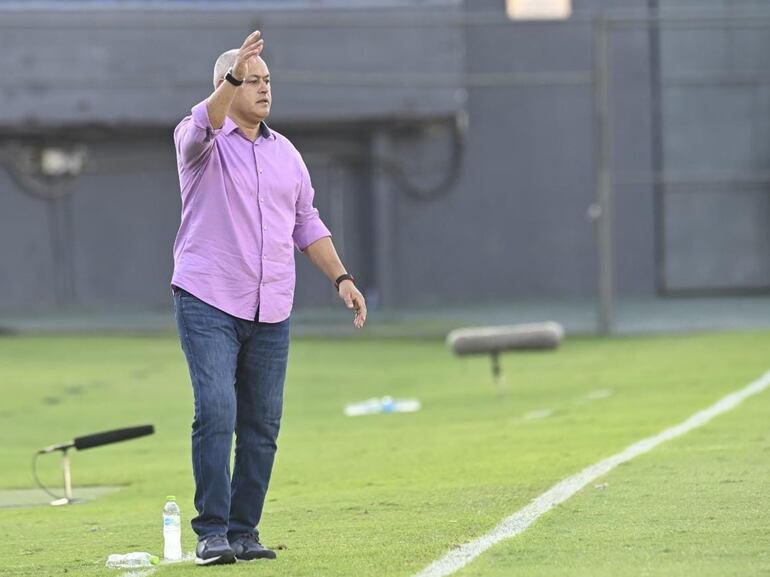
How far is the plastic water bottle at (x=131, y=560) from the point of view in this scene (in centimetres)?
740

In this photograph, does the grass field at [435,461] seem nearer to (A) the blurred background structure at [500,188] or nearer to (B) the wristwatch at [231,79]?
(B) the wristwatch at [231,79]

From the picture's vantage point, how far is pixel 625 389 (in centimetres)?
1900

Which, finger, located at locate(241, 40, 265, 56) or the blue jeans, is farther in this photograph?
the blue jeans

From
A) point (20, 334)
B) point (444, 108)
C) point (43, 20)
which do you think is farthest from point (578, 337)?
point (43, 20)

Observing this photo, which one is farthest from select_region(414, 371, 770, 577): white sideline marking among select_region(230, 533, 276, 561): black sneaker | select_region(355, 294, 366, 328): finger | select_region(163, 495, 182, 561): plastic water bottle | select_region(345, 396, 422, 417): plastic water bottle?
select_region(345, 396, 422, 417): plastic water bottle

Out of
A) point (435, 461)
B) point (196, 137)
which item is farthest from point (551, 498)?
point (435, 461)

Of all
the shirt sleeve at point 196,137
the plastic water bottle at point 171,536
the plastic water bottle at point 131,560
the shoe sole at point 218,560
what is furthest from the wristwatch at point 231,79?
the plastic water bottle at point 131,560

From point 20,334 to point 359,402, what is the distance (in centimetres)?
1136

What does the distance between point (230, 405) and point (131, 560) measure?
77 centimetres

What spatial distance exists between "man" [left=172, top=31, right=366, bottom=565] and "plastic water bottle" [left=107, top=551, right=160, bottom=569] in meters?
0.26

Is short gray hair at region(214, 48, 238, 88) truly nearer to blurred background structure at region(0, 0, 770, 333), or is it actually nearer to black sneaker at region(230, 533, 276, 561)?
black sneaker at region(230, 533, 276, 561)

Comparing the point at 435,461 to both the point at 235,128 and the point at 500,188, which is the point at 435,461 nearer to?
the point at 235,128

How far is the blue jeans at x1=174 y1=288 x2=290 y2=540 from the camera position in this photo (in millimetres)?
7234

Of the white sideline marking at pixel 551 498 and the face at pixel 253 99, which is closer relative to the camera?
the white sideline marking at pixel 551 498
